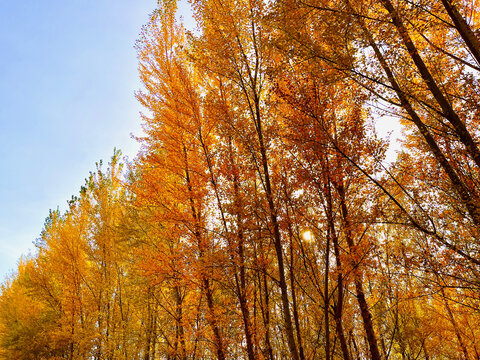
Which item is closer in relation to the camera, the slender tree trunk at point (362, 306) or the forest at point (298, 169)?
the forest at point (298, 169)

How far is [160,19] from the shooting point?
23.8ft

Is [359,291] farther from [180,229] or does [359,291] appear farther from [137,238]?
[137,238]

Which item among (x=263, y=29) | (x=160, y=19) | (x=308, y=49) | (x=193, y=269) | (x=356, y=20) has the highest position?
(x=160, y=19)

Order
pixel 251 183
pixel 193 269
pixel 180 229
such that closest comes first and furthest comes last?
pixel 193 269 → pixel 180 229 → pixel 251 183

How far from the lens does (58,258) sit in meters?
10.1

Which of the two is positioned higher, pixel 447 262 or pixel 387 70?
pixel 387 70

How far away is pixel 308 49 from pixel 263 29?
1.56 meters

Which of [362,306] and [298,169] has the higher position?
[298,169]

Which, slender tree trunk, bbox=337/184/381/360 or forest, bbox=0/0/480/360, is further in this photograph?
slender tree trunk, bbox=337/184/381/360

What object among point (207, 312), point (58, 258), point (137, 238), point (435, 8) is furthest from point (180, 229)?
point (58, 258)

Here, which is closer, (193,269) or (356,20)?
(356,20)

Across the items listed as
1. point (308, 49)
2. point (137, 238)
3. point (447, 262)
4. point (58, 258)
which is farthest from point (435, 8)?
point (58, 258)

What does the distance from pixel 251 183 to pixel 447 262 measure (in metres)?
4.45

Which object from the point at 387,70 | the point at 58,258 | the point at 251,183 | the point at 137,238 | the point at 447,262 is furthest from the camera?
the point at 58,258
